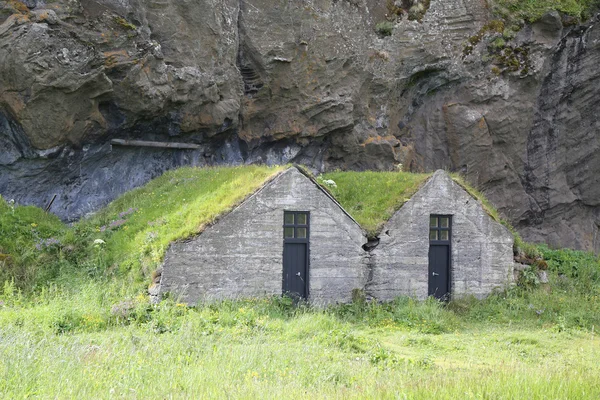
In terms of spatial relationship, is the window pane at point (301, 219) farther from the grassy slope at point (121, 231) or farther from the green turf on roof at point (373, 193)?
the grassy slope at point (121, 231)

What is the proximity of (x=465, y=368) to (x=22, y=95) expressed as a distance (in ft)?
44.3

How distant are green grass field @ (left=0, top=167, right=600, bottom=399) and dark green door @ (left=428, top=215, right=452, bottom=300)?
49 centimetres

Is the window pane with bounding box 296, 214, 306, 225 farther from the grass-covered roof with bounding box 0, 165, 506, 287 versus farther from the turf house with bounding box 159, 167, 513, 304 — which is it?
the grass-covered roof with bounding box 0, 165, 506, 287

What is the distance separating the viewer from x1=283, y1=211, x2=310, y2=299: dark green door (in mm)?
16281

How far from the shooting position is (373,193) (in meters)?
19.1

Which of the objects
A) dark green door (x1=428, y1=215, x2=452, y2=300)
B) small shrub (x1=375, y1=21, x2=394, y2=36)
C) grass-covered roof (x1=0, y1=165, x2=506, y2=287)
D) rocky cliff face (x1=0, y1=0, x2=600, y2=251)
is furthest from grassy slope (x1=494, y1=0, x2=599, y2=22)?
dark green door (x1=428, y1=215, x2=452, y2=300)

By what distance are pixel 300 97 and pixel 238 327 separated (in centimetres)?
1251

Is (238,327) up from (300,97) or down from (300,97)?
down

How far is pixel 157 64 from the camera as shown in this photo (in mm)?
20984

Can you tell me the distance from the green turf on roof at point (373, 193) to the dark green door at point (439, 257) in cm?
99

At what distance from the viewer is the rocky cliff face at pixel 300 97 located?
63.5 ft

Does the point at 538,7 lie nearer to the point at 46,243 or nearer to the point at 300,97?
the point at 300,97

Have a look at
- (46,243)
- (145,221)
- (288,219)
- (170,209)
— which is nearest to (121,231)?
(145,221)

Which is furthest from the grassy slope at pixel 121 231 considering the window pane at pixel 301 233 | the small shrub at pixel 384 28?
the small shrub at pixel 384 28
